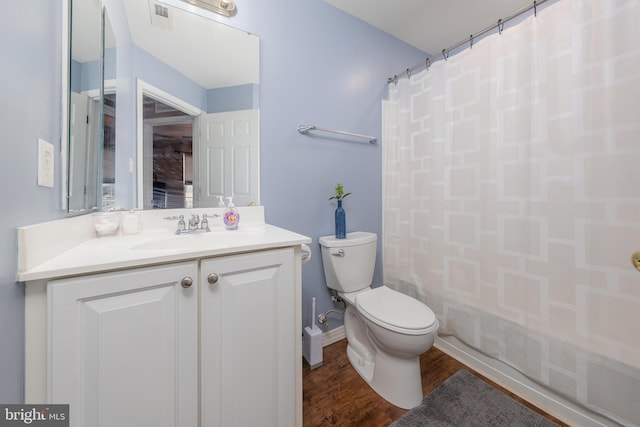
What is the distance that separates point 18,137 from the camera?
22.0 inches

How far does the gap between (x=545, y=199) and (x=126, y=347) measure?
172 cm

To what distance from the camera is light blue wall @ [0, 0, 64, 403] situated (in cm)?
51

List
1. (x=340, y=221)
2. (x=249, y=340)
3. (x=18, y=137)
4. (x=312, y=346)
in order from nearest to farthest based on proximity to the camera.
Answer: (x=18, y=137), (x=249, y=340), (x=312, y=346), (x=340, y=221)

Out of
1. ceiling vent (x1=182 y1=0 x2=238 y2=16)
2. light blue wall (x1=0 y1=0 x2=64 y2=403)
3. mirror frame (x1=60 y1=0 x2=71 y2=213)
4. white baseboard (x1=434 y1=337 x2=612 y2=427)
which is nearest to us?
light blue wall (x1=0 y1=0 x2=64 y2=403)

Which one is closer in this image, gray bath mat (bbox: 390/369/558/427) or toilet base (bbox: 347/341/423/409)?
gray bath mat (bbox: 390/369/558/427)

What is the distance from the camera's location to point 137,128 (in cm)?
119

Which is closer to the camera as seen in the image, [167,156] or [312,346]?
[167,156]

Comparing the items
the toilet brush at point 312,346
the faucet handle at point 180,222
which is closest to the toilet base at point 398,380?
the toilet brush at point 312,346

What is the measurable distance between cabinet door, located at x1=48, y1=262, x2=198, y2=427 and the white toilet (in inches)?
34.1

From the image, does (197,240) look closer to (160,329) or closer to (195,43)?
(160,329)

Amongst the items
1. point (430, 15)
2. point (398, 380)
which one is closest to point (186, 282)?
point (398, 380)

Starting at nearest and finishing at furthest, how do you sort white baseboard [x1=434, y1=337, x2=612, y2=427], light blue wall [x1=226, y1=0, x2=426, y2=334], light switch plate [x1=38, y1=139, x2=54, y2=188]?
light switch plate [x1=38, y1=139, x2=54, y2=188] < white baseboard [x1=434, y1=337, x2=612, y2=427] < light blue wall [x1=226, y1=0, x2=426, y2=334]

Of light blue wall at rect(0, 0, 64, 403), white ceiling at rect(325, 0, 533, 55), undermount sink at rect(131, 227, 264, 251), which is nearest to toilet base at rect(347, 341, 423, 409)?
undermount sink at rect(131, 227, 264, 251)

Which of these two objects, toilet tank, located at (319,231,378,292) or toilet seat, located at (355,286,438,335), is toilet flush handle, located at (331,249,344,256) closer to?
toilet tank, located at (319,231,378,292)
